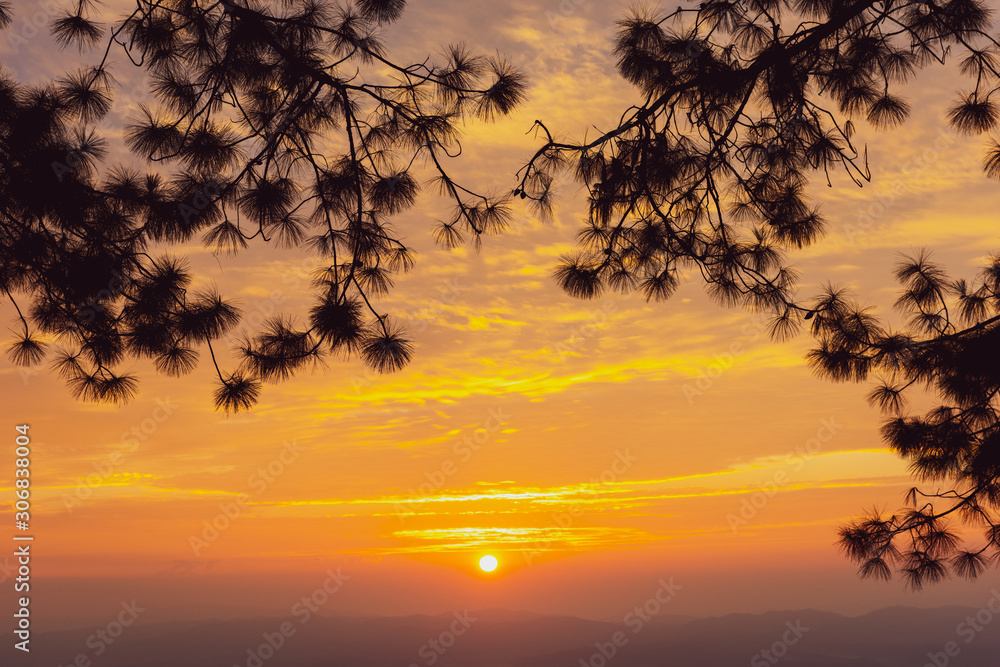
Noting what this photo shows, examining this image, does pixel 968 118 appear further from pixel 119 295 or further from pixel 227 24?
pixel 119 295

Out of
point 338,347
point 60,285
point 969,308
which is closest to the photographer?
point 338,347

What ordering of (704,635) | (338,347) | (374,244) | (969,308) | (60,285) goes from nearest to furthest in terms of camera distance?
(338,347)
(374,244)
(60,285)
(969,308)
(704,635)

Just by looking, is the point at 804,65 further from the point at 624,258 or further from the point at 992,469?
the point at 992,469

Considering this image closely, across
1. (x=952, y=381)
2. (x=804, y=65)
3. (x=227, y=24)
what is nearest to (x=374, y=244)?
(x=227, y=24)

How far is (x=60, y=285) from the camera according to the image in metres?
5.02

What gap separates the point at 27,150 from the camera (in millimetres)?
4754

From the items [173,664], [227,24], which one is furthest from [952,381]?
[173,664]

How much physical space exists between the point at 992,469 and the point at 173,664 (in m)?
171

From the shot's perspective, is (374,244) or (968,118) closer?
(374,244)

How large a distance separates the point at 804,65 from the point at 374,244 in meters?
3.41

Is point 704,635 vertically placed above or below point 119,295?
above

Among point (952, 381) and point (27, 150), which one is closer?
point (27, 150)

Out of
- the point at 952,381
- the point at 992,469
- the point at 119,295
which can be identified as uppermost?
the point at 119,295

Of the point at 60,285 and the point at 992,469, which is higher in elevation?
the point at 60,285
